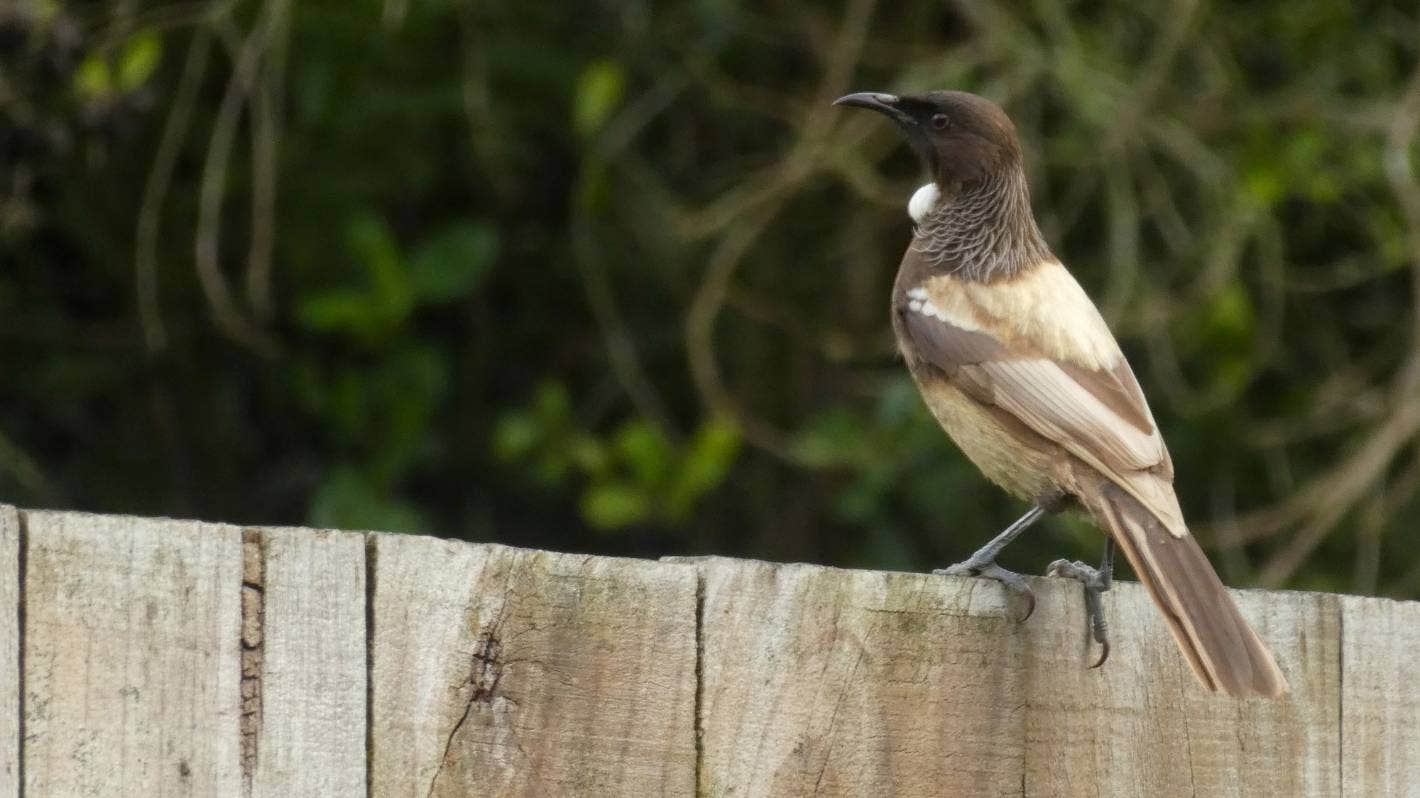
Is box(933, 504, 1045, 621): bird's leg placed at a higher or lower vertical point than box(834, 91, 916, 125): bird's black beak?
lower

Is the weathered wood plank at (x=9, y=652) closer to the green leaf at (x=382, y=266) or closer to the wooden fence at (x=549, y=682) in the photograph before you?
the wooden fence at (x=549, y=682)

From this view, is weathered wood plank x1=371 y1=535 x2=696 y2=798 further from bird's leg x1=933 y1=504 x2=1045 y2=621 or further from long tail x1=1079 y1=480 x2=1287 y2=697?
long tail x1=1079 y1=480 x2=1287 y2=697

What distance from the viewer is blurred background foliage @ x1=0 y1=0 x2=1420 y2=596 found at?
234 inches

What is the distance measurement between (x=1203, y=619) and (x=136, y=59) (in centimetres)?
385

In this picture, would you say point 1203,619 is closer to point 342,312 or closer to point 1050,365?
point 1050,365

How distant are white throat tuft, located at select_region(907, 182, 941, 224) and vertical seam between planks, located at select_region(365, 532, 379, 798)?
108 inches

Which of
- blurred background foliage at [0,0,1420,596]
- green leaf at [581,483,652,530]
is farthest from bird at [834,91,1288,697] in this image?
green leaf at [581,483,652,530]

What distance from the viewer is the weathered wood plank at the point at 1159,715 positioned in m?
2.74

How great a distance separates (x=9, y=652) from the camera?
93.7 inches

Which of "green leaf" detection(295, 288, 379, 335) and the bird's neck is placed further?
"green leaf" detection(295, 288, 379, 335)

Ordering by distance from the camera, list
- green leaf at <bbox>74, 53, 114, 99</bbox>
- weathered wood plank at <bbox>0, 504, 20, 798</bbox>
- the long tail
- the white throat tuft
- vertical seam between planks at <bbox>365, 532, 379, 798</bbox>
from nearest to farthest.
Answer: weathered wood plank at <bbox>0, 504, 20, 798</bbox>
vertical seam between planks at <bbox>365, 532, 379, 798</bbox>
the long tail
the white throat tuft
green leaf at <bbox>74, 53, 114, 99</bbox>

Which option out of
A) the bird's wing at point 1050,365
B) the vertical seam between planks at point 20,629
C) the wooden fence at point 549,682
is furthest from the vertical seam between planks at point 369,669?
the bird's wing at point 1050,365

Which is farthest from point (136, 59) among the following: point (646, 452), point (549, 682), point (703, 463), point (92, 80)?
point (549, 682)

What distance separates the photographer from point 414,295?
20.2 ft
